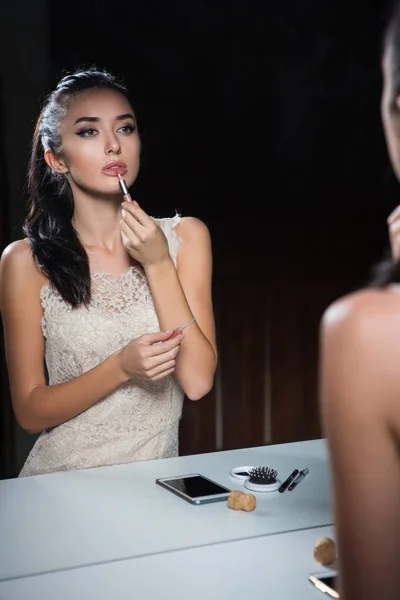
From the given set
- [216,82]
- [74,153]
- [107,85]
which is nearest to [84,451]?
[74,153]

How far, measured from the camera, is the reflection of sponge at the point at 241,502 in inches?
42.1

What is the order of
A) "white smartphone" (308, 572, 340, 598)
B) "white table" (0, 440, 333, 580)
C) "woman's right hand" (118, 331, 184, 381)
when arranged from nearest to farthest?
1. "white smartphone" (308, 572, 340, 598)
2. "white table" (0, 440, 333, 580)
3. "woman's right hand" (118, 331, 184, 381)

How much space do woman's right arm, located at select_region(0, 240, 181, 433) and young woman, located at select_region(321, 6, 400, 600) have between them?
0.92 metres

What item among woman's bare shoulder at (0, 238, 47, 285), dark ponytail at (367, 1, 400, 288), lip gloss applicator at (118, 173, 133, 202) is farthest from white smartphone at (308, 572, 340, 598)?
woman's bare shoulder at (0, 238, 47, 285)

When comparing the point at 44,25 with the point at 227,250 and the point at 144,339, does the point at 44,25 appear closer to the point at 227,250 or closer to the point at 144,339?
the point at 227,250

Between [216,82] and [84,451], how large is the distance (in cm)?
141

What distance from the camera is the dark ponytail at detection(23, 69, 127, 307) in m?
1.65

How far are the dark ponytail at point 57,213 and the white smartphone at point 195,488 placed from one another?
0.57 m

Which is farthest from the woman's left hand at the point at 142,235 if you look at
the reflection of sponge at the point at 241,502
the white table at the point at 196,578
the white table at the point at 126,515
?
the white table at the point at 196,578

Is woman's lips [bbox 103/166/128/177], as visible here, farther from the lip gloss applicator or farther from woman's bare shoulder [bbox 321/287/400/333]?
woman's bare shoulder [bbox 321/287/400/333]

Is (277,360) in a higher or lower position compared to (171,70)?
lower

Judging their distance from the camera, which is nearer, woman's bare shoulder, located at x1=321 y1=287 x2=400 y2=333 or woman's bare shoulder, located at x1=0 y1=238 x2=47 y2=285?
woman's bare shoulder, located at x1=321 y1=287 x2=400 y2=333

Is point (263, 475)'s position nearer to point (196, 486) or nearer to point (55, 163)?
point (196, 486)

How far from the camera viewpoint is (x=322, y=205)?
277 centimetres
